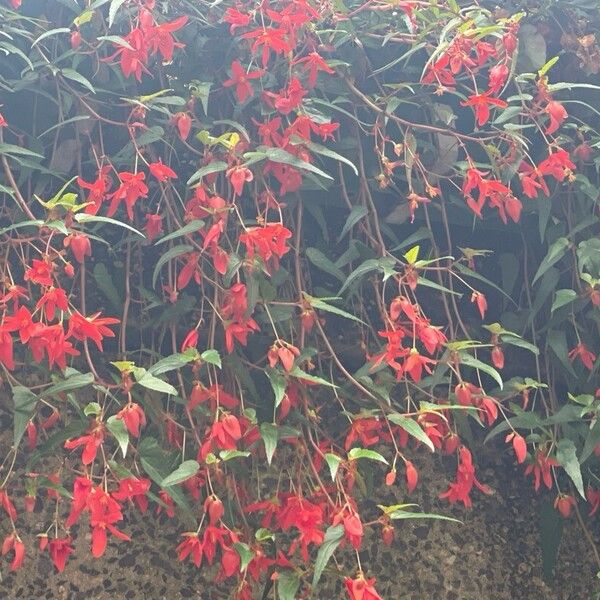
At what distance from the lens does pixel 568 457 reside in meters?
1.08

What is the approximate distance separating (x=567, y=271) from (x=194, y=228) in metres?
0.59

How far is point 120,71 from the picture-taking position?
1191 millimetres

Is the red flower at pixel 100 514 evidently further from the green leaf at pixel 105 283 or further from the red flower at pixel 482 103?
the red flower at pixel 482 103

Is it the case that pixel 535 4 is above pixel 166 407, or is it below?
above

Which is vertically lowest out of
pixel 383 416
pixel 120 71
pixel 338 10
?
pixel 383 416

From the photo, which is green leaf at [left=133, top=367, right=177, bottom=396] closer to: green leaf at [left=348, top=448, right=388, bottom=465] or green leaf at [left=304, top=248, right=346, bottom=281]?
green leaf at [left=348, top=448, right=388, bottom=465]

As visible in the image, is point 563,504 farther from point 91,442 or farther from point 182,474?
point 91,442

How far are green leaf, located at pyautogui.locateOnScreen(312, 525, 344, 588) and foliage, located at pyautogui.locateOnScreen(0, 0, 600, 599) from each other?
0.20 ft

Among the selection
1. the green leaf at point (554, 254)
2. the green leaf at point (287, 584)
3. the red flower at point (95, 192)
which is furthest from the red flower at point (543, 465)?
the red flower at point (95, 192)

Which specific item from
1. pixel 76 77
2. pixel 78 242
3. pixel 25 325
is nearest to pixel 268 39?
pixel 76 77

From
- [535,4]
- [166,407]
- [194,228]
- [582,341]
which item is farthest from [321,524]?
[535,4]

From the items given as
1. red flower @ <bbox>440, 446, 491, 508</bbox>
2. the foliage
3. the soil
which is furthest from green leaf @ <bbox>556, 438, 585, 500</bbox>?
the soil

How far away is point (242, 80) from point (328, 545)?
64 cm

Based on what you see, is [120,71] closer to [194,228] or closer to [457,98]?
[194,228]
